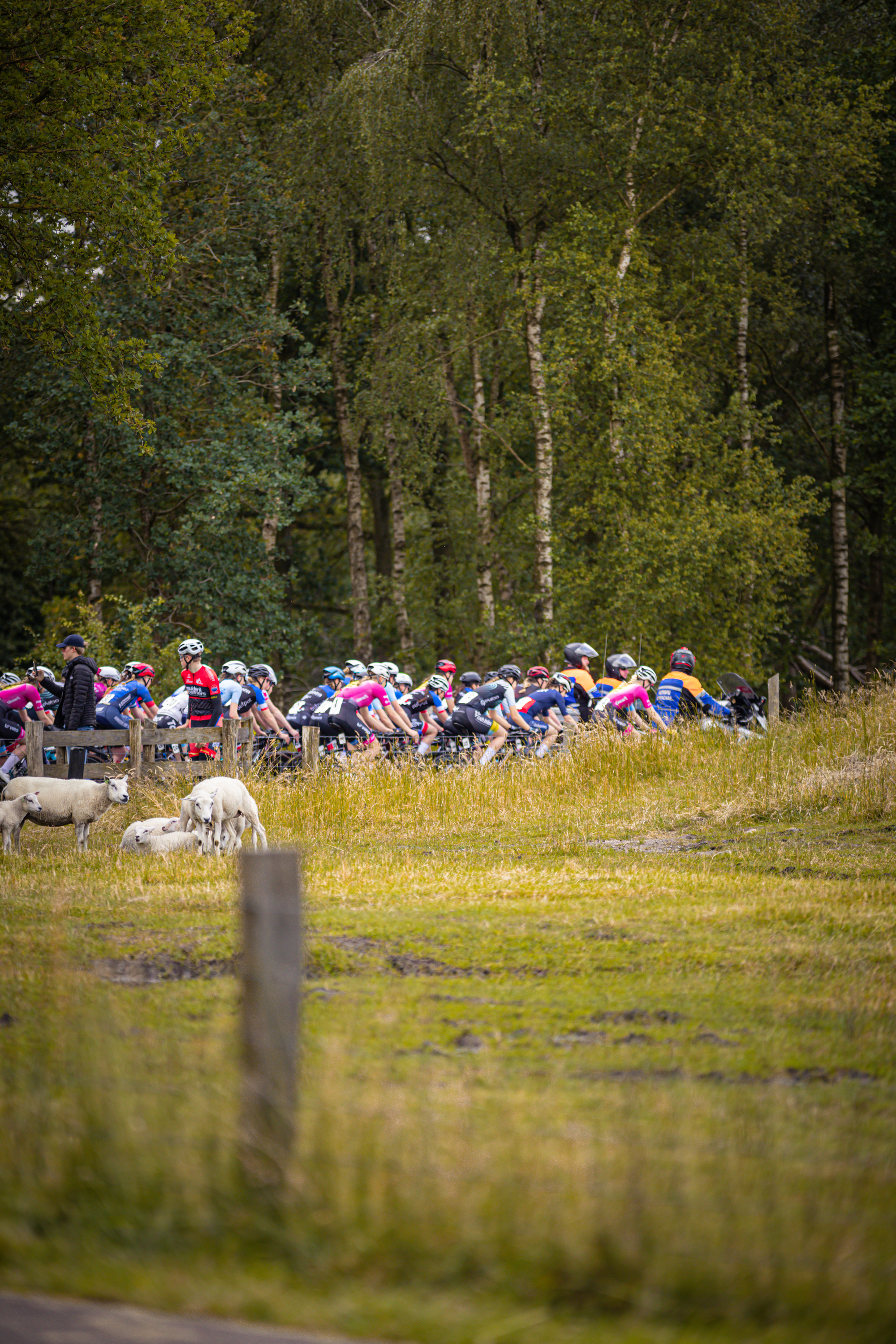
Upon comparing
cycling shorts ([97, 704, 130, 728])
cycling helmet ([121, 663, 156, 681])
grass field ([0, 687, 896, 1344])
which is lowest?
grass field ([0, 687, 896, 1344])

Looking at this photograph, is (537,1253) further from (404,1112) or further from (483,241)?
(483,241)

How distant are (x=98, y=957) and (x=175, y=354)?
22.4m

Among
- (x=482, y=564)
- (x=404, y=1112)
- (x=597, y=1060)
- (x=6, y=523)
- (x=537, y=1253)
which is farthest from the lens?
(x=6, y=523)

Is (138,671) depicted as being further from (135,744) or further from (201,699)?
(135,744)

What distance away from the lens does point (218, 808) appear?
1240 centimetres

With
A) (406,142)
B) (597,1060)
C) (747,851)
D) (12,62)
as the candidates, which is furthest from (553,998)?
(406,142)

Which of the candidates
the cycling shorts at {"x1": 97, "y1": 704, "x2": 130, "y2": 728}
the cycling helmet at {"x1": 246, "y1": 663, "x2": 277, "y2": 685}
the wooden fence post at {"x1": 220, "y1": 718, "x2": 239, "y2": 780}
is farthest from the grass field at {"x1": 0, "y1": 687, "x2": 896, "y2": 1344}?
the cycling helmet at {"x1": 246, "y1": 663, "x2": 277, "y2": 685}

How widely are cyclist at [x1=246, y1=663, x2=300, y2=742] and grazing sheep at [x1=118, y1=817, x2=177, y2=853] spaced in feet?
14.5

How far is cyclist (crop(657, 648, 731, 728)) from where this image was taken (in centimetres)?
1975

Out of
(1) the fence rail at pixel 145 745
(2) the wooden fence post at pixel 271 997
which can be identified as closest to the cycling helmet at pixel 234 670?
(1) the fence rail at pixel 145 745

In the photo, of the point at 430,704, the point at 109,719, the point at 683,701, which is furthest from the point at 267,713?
the point at 683,701

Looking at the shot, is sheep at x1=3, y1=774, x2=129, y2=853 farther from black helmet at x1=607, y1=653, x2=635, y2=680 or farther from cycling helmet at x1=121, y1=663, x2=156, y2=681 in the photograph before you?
black helmet at x1=607, y1=653, x2=635, y2=680

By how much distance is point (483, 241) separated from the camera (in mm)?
28922

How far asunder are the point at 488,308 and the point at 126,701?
16992 mm
